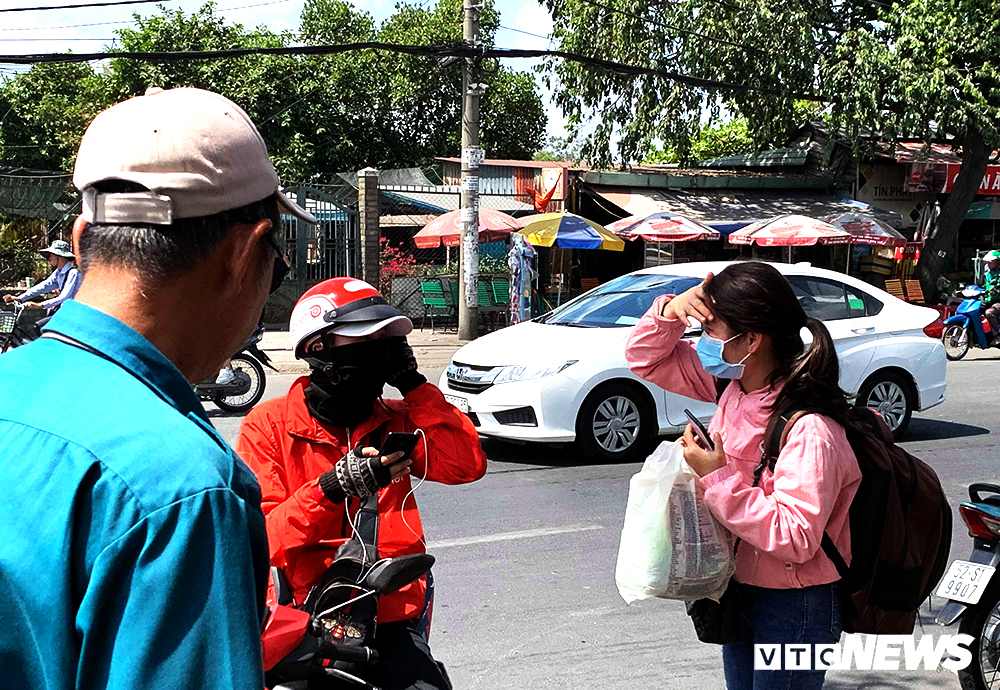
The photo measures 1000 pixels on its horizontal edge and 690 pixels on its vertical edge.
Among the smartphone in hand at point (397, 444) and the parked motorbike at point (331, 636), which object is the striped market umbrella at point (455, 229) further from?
the parked motorbike at point (331, 636)

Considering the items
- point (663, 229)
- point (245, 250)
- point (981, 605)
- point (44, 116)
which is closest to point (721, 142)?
point (663, 229)

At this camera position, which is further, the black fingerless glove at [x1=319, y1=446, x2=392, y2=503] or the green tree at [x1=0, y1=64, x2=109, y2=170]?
the green tree at [x1=0, y1=64, x2=109, y2=170]

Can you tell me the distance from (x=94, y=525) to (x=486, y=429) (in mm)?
7357

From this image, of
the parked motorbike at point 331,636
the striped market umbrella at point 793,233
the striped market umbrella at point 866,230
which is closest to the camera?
the parked motorbike at point 331,636

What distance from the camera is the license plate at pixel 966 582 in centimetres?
376

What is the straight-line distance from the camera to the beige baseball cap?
1259mm

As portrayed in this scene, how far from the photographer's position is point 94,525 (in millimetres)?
1033

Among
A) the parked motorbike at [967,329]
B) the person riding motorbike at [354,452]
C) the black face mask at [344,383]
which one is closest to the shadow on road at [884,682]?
the person riding motorbike at [354,452]

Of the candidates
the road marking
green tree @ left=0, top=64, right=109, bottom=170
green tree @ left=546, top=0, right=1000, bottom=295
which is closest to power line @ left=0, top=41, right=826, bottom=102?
green tree @ left=546, top=0, right=1000, bottom=295

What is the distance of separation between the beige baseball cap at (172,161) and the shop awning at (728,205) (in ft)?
64.7

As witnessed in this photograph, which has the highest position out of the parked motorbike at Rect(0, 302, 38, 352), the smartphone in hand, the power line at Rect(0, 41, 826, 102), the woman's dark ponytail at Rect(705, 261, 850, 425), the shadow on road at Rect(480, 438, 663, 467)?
the power line at Rect(0, 41, 826, 102)

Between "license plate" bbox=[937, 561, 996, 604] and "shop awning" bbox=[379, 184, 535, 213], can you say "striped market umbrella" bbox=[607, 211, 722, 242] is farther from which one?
"license plate" bbox=[937, 561, 996, 604]

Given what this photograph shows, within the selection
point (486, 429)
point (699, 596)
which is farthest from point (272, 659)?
point (486, 429)

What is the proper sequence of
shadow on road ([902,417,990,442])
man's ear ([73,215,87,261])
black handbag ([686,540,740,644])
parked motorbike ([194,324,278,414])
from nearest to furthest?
man's ear ([73,215,87,261]) → black handbag ([686,540,740,644]) → shadow on road ([902,417,990,442]) → parked motorbike ([194,324,278,414])
